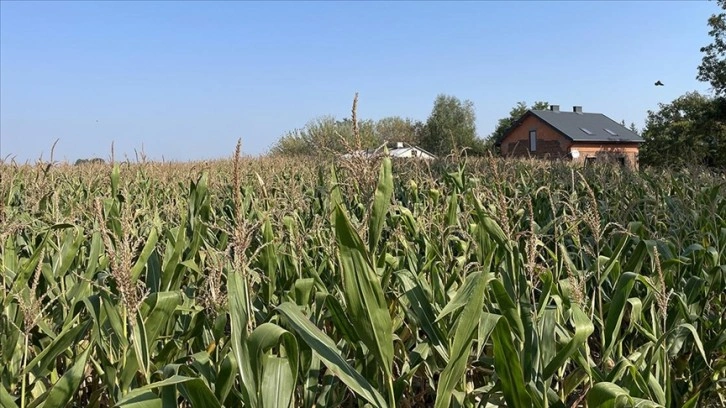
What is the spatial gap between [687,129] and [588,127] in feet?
39.6

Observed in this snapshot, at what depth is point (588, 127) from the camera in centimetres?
4281

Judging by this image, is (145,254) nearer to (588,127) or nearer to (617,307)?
(617,307)

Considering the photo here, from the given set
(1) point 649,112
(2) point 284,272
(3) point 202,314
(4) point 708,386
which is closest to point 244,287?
(3) point 202,314

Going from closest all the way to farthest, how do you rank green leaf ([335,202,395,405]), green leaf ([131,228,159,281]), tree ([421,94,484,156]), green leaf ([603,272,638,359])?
green leaf ([335,202,395,405]), green leaf ([603,272,638,359]), green leaf ([131,228,159,281]), tree ([421,94,484,156])

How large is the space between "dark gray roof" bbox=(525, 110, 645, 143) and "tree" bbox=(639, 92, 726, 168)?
11.6 feet

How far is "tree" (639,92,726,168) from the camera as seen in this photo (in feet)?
89.7

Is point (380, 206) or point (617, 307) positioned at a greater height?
point (380, 206)

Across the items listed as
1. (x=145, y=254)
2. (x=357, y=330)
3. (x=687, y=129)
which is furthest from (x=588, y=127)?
(x=357, y=330)

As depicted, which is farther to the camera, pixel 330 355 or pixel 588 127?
pixel 588 127

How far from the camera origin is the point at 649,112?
120ft

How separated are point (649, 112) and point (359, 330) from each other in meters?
40.9

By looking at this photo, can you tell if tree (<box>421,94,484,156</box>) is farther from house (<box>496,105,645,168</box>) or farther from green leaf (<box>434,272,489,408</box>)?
green leaf (<box>434,272,489,408</box>)

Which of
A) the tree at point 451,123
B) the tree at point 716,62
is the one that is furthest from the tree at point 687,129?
the tree at point 451,123

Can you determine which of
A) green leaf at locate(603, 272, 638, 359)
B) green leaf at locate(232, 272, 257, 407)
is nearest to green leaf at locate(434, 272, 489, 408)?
green leaf at locate(232, 272, 257, 407)
